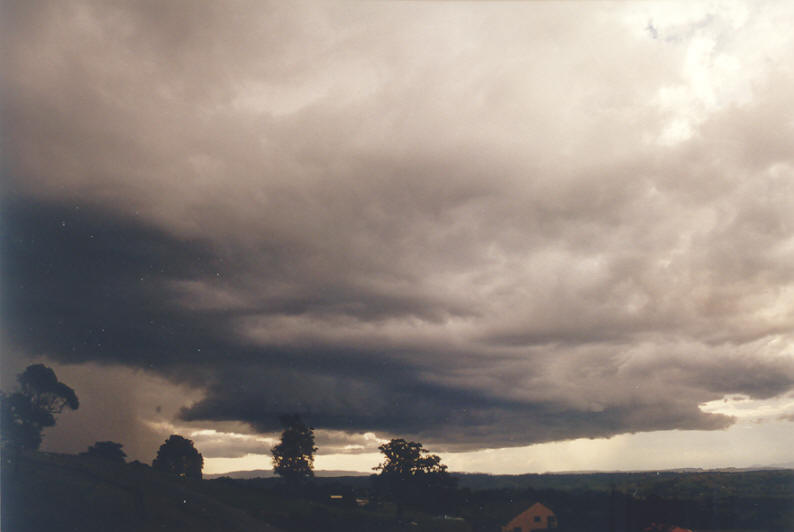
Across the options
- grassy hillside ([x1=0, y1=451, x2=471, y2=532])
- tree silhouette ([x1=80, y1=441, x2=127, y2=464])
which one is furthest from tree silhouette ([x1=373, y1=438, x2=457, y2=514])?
tree silhouette ([x1=80, y1=441, x2=127, y2=464])

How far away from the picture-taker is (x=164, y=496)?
164 ft

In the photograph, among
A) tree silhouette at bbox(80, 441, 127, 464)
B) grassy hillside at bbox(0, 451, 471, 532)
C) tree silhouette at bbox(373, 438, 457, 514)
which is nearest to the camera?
grassy hillside at bbox(0, 451, 471, 532)

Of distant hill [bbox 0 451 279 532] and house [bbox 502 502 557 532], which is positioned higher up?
distant hill [bbox 0 451 279 532]

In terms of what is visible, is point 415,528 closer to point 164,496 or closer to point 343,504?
point 343,504

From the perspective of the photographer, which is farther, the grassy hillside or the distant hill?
the grassy hillside

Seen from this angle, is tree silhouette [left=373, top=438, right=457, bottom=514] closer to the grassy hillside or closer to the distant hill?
the grassy hillside

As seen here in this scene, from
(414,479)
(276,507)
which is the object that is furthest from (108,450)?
(414,479)

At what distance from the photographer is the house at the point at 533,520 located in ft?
272

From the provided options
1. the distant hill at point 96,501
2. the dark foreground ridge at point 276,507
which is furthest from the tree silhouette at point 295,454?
the distant hill at point 96,501

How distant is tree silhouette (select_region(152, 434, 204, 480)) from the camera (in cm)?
9750

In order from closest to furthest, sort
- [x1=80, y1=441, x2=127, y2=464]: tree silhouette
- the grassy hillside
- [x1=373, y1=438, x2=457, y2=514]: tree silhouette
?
the grassy hillside < [x1=80, y1=441, x2=127, y2=464]: tree silhouette < [x1=373, y1=438, x2=457, y2=514]: tree silhouette

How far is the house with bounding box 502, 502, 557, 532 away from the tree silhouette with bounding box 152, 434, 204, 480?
52745 millimetres

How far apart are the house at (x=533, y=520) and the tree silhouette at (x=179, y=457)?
5274 cm

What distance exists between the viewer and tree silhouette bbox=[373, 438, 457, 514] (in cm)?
9156
